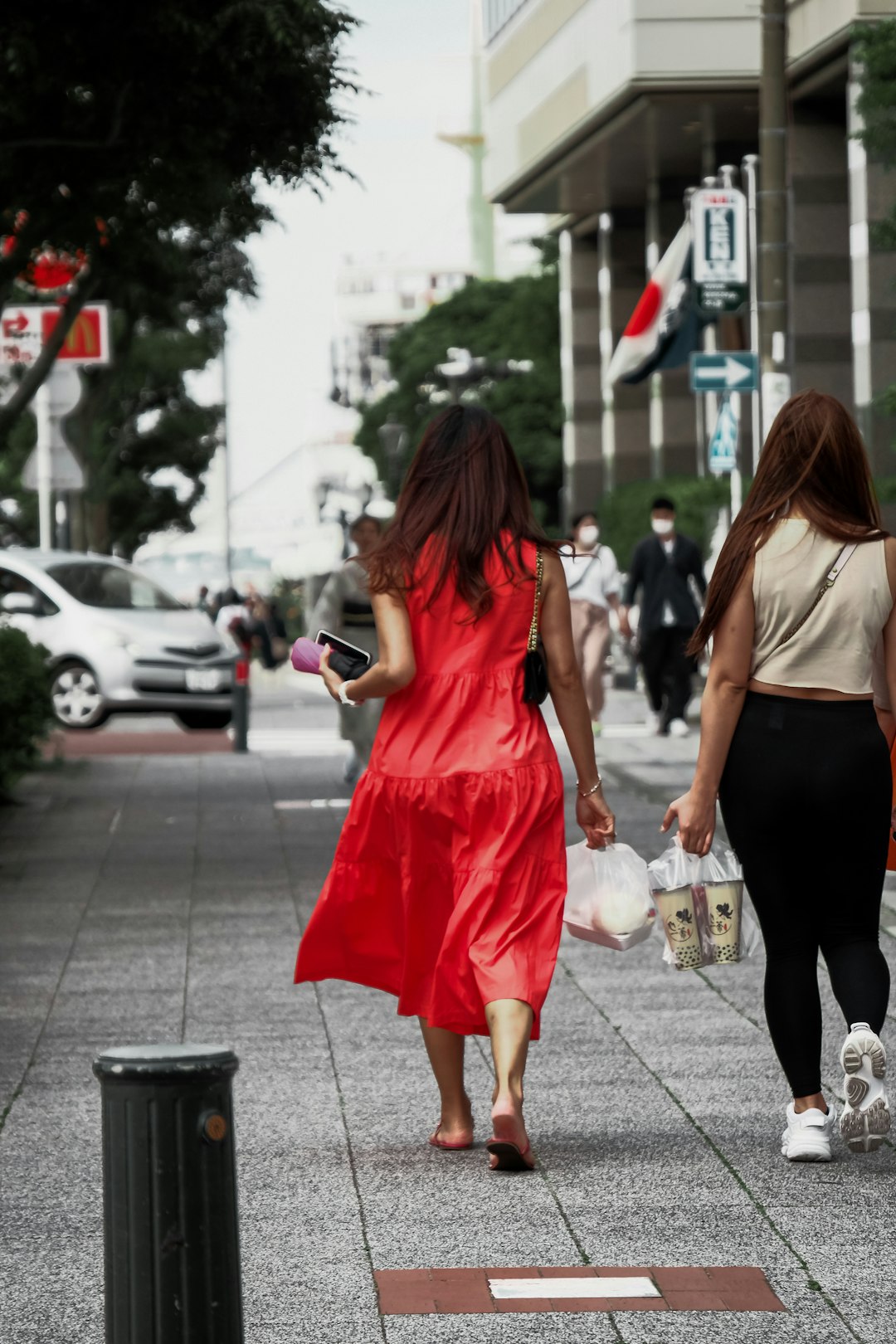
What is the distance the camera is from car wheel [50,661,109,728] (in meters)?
22.8

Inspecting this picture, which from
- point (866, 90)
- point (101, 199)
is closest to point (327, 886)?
point (101, 199)

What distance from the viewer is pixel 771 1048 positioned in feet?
22.8

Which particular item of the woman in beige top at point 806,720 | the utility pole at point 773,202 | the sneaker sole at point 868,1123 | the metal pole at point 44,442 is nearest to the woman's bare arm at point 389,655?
the woman in beige top at point 806,720

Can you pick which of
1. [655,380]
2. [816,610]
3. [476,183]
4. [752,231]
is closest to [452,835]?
[816,610]

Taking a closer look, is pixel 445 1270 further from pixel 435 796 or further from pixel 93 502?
pixel 93 502

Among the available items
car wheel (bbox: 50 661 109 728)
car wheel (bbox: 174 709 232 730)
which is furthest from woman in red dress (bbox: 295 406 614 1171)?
car wheel (bbox: 174 709 232 730)

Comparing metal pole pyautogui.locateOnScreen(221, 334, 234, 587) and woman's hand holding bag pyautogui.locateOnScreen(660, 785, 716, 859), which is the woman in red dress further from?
metal pole pyautogui.locateOnScreen(221, 334, 234, 587)

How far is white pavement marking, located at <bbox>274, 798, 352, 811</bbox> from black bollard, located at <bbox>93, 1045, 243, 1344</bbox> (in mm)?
10855

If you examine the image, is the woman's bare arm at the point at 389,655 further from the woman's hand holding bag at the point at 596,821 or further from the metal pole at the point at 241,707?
the metal pole at the point at 241,707

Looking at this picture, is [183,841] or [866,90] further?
[866,90]

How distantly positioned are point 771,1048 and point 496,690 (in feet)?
6.54

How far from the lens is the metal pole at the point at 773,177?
14.6 meters

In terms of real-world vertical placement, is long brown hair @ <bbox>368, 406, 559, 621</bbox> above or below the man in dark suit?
above

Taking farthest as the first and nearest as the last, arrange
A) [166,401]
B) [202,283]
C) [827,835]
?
[166,401] < [202,283] < [827,835]
